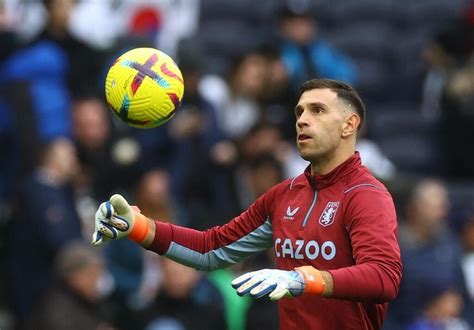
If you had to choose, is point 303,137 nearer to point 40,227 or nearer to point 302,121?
point 302,121

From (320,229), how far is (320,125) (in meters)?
0.60

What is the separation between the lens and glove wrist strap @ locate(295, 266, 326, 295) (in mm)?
5785

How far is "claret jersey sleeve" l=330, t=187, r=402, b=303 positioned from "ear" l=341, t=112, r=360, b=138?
0.42m

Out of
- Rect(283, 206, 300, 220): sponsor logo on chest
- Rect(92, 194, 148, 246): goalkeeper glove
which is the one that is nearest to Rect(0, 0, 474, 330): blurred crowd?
Rect(92, 194, 148, 246): goalkeeper glove

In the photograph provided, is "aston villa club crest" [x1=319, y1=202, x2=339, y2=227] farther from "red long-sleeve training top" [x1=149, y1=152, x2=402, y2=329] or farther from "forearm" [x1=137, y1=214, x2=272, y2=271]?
"forearm" [x1=137, y1=214, x2=272, y2=271]

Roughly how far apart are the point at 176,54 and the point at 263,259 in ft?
8.90

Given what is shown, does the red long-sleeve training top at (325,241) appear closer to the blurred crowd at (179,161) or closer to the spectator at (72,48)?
the blurred crowd at (179,161)

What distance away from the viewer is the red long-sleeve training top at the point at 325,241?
19.5 feet

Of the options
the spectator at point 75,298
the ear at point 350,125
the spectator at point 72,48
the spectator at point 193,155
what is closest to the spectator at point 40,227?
the spectator at point 75,298

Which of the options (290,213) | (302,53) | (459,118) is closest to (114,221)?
(290,213)

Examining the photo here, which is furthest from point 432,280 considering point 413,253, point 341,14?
point 341,14

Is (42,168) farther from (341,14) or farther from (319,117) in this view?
(341,14)

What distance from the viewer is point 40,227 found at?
34.9ft

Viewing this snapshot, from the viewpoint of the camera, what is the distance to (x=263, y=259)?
11031 millimetres
